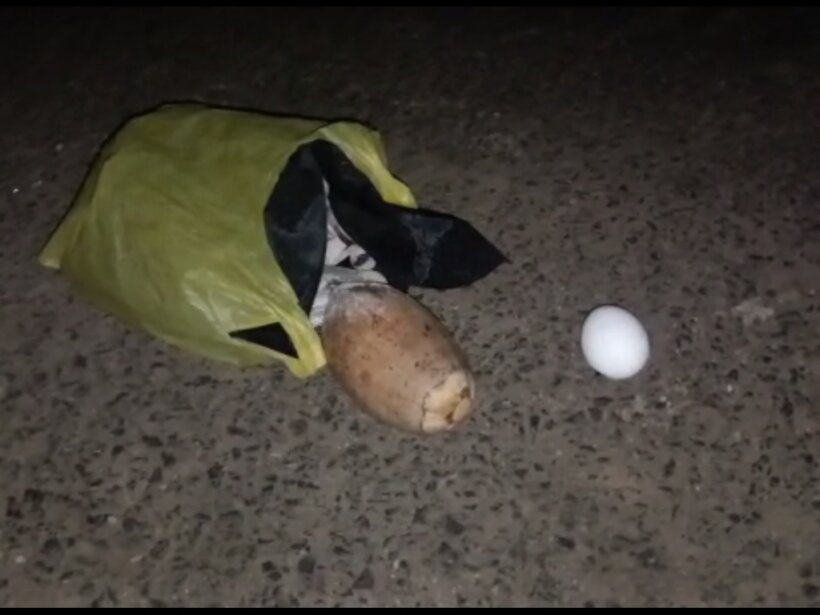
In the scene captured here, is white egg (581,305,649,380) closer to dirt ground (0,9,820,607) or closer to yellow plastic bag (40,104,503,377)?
dirt ground (0,9,820,607)

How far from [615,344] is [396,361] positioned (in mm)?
253

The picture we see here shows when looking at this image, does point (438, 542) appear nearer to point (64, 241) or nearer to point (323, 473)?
point (323, 473)

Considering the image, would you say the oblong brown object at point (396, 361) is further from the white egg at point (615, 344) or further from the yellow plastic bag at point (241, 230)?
the white egg at point (615, 344)

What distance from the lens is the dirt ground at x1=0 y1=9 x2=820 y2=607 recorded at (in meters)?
1.06

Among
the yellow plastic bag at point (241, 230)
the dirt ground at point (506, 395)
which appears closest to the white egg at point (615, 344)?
the dirt ground at point (506, 395)

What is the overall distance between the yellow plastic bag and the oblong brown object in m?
0.04

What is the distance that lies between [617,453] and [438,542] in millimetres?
206

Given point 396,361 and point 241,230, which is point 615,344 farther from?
point 241,230

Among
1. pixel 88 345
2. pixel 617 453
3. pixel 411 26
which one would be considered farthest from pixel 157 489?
pixel 411 26

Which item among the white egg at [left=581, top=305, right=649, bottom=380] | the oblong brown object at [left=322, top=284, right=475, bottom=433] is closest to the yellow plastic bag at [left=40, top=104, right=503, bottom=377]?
the oblong brown object at [left=322, top=284, right=475, bottom=433]

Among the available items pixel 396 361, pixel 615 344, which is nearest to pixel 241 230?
pixel 396 361

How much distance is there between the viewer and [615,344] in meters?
1.18

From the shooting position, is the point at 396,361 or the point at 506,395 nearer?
the point at 396,361

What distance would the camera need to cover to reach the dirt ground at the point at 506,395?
3.46 feet
